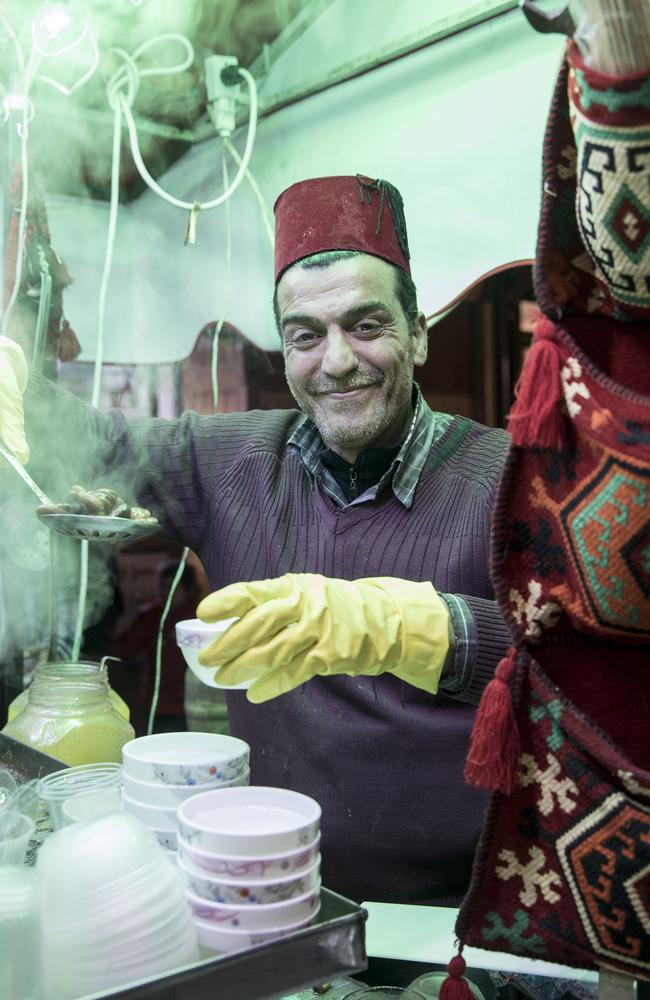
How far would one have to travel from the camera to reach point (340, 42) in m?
2.60

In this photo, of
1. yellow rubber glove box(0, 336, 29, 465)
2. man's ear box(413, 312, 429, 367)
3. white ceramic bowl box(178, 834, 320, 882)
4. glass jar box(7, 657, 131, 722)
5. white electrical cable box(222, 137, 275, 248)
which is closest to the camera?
white ceramic bowl box(178, 834, 320, 882)

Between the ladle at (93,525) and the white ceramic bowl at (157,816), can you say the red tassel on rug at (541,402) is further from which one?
the ladle at (93,525)

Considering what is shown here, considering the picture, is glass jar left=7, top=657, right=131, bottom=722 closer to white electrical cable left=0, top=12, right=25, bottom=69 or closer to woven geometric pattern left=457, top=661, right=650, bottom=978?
woven geometric pattern left=457, top=661, right=650, bottom=978

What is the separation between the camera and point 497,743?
98cm

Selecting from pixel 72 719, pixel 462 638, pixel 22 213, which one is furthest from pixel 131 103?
pixel 462 638

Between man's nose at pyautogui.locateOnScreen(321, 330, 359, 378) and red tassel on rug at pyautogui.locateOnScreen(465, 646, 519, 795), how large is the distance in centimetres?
119

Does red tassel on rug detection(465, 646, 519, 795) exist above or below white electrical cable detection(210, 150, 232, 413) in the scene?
below

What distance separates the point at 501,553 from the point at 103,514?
3.16 ft

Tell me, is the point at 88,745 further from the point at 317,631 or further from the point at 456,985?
the point at 456,985

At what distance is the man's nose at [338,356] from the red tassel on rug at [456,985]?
134 cm

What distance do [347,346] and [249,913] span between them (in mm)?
1425

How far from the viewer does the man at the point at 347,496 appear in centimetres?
196

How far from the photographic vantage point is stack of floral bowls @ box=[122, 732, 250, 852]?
1103mm

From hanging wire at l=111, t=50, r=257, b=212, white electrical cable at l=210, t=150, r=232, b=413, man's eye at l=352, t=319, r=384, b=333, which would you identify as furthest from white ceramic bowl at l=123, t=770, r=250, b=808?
white electrical cable at l=210, t=150, r=232, b=413
